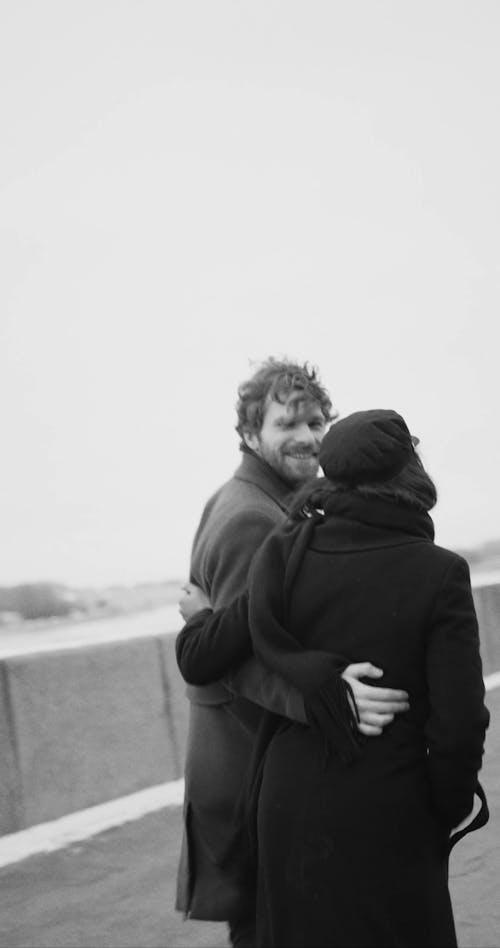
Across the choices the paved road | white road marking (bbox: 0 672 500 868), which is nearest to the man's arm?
the paved road

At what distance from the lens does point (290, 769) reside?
2.97 meters

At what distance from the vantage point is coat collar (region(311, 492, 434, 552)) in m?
2.92

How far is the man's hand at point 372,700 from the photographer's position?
2.84 meters

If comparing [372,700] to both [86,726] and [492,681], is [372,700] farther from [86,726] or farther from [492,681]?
[492,681]

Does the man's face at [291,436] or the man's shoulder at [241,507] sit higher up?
the man's face at [291,436]

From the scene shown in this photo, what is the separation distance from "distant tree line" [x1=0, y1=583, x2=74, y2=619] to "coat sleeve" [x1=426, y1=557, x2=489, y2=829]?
7318mm

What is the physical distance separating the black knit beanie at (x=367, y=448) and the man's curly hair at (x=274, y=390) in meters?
0.75

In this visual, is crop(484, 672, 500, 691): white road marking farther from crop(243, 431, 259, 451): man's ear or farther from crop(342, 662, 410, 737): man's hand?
crop(342, 662, 410, 737): man's hand

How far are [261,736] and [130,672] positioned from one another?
383cm

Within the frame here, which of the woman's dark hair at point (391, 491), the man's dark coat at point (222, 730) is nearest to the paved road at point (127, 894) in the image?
the man's dark coat at point (222, 730)

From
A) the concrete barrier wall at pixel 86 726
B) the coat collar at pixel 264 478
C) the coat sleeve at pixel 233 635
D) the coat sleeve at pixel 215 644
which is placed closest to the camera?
the coat sleeve at pixel 233 635

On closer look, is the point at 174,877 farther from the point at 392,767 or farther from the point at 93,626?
the point at 93,626

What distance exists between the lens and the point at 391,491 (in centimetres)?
295

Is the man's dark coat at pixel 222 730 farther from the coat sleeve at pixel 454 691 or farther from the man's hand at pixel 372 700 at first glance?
the coat sleeve at pixel 454 691
